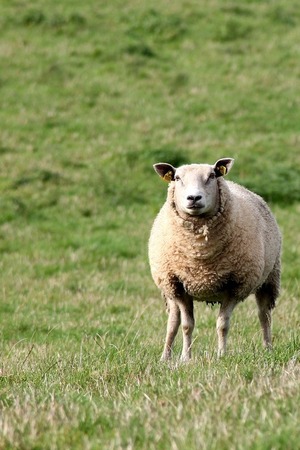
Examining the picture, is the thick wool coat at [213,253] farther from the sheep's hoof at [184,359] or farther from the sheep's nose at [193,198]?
the sheep's hoof at [184,359]

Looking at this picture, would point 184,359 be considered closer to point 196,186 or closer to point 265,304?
point 196,186

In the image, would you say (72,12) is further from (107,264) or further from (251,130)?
(107,264)

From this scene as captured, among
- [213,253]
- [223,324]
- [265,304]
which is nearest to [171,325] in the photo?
[223,324]

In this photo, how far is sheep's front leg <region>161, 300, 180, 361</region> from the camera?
6880 mm

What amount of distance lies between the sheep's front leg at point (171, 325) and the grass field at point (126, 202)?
15cm

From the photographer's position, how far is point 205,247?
653 cm

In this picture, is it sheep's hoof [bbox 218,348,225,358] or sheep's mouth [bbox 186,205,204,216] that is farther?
sheep's mouth [bbox 186,205,204,216]

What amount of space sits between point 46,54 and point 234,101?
5.17 meters

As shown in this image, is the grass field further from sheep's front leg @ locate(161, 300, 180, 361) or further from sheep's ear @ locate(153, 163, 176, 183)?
sheep's ear @ locate(153, 163, 176, 183)

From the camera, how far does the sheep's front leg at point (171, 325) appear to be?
22.6ft

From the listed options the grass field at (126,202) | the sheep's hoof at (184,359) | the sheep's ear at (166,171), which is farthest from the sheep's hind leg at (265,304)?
the sheep's ear at (166,171)

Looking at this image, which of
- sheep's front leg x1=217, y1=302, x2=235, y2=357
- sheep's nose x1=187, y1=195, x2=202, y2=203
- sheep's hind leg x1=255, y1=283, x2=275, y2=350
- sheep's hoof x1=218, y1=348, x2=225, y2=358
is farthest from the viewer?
sheep's hind leg x1=255, y1=283, x2=275, y2=350

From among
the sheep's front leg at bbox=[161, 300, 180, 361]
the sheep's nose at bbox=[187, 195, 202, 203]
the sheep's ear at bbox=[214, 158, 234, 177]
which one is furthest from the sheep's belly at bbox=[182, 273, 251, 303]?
the sheep's ear at bbox=[214, 158, 234, 177]

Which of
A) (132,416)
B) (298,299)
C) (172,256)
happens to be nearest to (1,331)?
(172,256)
